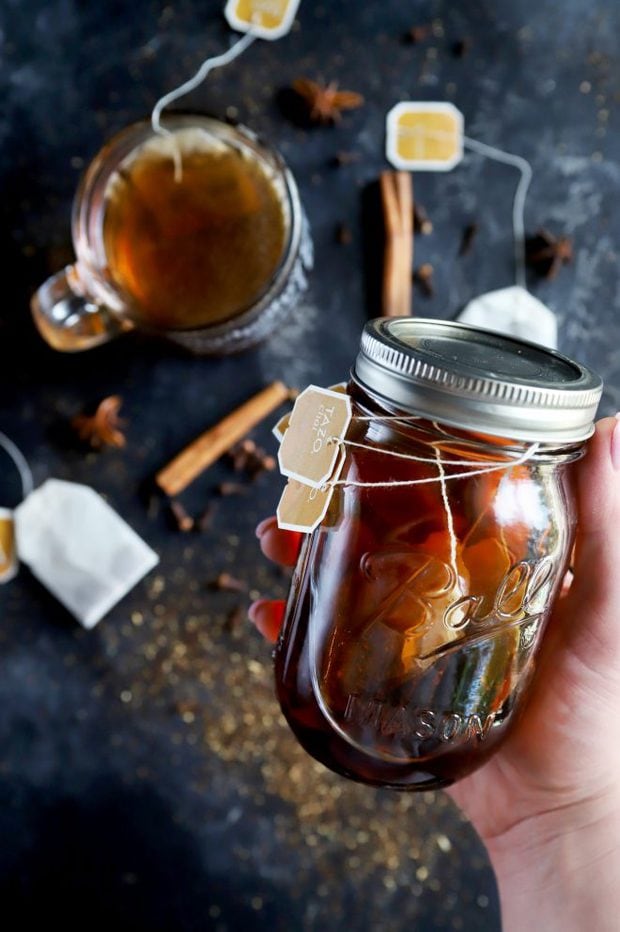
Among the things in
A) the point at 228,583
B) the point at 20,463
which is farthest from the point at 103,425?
the point at 228,583

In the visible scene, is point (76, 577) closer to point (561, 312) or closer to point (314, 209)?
point (314, 209)

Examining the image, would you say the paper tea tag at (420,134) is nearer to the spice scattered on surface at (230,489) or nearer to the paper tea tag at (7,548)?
the spice scattered on surface at (230,489)

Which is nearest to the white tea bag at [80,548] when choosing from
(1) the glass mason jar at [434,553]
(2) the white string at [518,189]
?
(1) the glass mason jar at [434,553]

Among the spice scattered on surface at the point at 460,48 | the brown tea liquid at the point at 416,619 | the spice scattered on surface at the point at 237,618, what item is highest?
the spice scattered on surface at the point at 460,48

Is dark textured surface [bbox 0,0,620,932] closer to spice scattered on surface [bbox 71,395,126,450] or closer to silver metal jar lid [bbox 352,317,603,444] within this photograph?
spice scattered on surface [bbox 71,395,126,450]

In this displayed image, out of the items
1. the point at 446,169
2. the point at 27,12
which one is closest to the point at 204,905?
the point at 446,169

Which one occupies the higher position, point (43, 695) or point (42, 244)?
point (42, 244)
